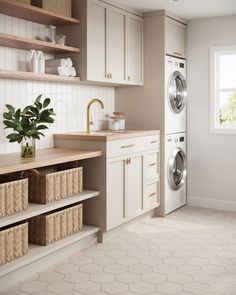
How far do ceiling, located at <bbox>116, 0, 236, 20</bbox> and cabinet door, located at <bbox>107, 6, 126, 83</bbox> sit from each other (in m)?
0.16

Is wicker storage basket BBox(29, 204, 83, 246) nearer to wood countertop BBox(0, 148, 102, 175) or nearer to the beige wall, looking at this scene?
wood countertop BBox(0, 148, 102, 175)

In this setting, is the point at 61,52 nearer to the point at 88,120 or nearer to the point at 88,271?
the point at 88,120

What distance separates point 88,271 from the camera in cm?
352

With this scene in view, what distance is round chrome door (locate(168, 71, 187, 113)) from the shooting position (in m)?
5.34

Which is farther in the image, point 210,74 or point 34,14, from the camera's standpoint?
point 210,74

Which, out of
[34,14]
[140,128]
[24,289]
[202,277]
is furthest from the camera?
[140,128]

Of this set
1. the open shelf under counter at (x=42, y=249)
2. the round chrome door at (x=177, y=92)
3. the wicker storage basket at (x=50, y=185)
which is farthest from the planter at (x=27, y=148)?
the round chrome door at (x=177, y=92)

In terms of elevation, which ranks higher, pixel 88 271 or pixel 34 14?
pixel 34 14

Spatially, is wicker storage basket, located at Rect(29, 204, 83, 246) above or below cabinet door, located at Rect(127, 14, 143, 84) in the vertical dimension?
below

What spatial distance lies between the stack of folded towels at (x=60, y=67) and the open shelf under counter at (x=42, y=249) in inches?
57.4

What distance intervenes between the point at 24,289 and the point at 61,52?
2271mm

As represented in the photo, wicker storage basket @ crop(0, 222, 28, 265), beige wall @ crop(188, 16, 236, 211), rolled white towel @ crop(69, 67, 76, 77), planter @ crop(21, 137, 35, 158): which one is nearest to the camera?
wicker storage basket @ crop(0, 222, 28, 265)

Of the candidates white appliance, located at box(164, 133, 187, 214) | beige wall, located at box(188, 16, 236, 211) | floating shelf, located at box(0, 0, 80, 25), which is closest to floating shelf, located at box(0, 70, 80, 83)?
floating shelf, located at box(0, 0, 80, 25)

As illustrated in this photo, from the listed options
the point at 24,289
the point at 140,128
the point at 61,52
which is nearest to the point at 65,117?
the point at 61,52
